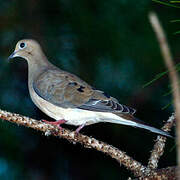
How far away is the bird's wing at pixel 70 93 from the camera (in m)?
3.21

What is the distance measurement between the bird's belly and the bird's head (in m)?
0.84

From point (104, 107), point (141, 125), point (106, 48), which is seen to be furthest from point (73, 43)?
point (141, 125)

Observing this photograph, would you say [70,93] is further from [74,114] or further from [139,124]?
[139,124]

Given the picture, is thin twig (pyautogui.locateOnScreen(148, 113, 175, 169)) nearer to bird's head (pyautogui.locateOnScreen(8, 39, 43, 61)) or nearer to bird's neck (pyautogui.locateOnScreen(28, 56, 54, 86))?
bird's neck (pyautogui.locateOnScreen(28, 56, 54, 86))

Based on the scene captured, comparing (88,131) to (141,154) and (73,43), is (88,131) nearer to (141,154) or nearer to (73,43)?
(141,154)

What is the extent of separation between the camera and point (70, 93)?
3.44 meters

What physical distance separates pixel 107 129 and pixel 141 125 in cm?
175

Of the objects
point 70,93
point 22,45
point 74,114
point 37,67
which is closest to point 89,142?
point 74,114

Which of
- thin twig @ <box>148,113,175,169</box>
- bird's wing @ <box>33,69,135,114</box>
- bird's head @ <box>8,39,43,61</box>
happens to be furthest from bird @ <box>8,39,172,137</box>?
thin twig @ <box>148,113,175,169</box>

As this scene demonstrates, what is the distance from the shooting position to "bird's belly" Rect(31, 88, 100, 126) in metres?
3.25

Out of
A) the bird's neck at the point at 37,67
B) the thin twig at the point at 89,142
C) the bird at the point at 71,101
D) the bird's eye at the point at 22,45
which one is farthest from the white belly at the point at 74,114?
the bird's eye at the point at 22,45

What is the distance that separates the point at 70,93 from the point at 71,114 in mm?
242

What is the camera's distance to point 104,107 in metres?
3.12

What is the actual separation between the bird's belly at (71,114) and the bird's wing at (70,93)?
0.04 meters
